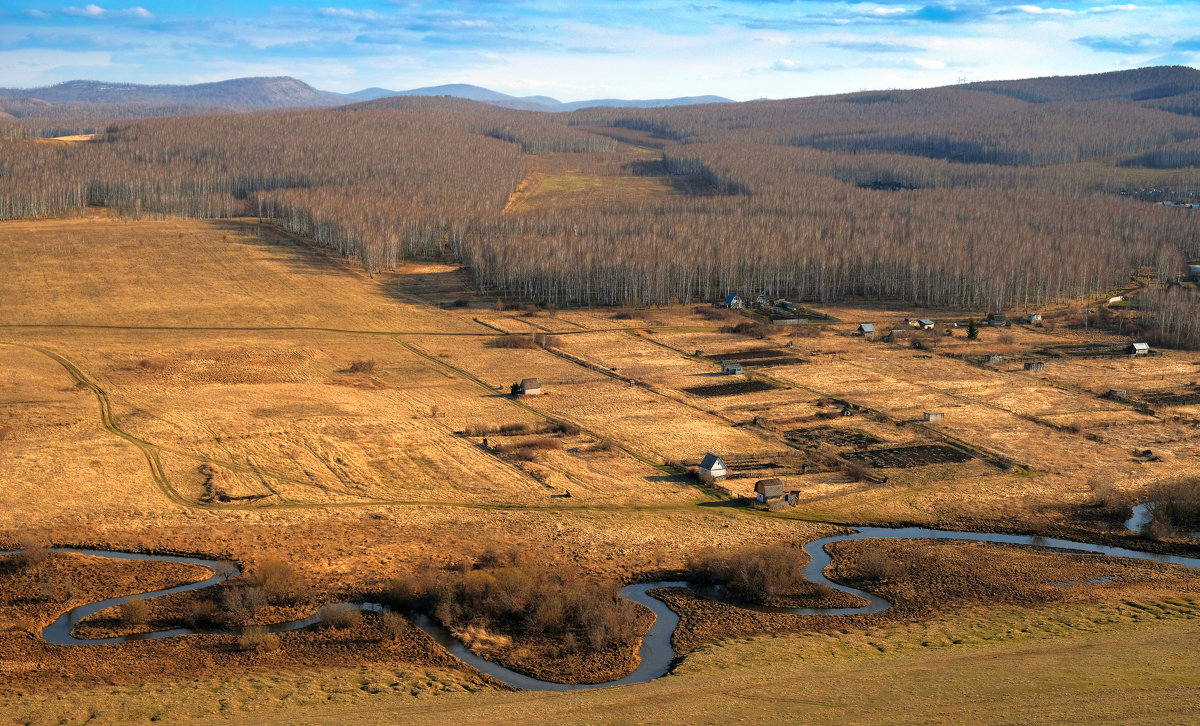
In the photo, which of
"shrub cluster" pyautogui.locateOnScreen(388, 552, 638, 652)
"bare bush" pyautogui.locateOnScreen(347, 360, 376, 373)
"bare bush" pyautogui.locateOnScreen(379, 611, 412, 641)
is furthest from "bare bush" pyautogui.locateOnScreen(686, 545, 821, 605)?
"bare bush" pyautogui.locateOnScreen(347, 360, 376, 373)

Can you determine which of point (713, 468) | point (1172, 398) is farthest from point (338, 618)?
point (1172, 398)

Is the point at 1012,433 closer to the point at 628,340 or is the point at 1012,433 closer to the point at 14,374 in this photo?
the point at 628,340

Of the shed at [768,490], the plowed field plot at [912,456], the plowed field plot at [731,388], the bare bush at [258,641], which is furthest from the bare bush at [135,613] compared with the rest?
the plowed field plot at [731,388]

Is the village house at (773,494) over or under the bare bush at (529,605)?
over

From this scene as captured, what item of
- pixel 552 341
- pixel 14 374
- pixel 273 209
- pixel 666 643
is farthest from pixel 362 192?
pixel 666 643

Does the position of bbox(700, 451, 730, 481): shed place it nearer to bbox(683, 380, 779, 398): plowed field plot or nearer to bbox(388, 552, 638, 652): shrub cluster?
bbox(388, 552, 638, 652): shrub cluster

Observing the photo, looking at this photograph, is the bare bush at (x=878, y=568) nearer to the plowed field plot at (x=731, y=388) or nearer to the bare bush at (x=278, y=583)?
the bare bush at (x=278, y=583)

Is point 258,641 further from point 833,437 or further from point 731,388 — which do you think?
point 731,388
